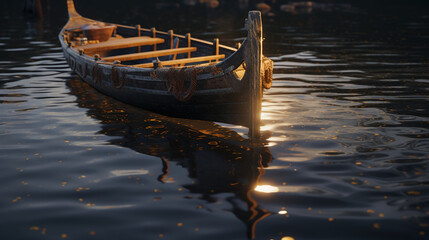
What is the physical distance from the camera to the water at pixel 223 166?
532 cm

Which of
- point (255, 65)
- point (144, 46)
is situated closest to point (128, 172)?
point (255, 65)

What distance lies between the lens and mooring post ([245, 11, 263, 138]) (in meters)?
7.67

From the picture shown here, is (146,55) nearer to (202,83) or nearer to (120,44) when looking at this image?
(120,44)

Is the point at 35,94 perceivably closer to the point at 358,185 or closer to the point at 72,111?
the point at 72,111

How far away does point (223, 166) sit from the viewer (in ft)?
23.5

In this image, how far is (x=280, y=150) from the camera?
25.7ft

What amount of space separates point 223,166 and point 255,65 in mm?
1966

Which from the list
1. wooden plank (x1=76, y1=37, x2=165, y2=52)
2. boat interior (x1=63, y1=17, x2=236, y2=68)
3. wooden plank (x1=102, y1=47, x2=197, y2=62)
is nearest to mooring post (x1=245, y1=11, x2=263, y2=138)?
boat interior (x1=63, y1=17, x2=236, y2=68)

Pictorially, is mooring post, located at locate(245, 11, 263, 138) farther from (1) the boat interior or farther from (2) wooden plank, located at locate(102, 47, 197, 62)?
(2) wooden plank, located at locate(102, 47, 197, 62)

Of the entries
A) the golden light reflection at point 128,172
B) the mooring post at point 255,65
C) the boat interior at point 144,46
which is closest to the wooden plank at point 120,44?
the boat interior at point 144,46

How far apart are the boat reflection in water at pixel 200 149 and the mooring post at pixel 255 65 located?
0.45m

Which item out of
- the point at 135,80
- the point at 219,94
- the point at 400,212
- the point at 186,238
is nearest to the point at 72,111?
the point at 135,80

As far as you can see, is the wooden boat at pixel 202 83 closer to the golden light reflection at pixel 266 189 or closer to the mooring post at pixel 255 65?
the mooring post at pixel 255 65

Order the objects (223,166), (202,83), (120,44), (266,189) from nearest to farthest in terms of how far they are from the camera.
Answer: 1. (266,189)
2. (223,166)
3. (202,83)
4. (120,44)
